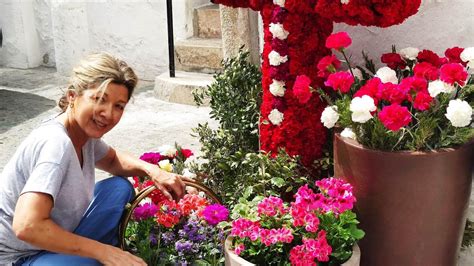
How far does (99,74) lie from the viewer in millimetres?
2320

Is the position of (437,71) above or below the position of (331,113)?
above

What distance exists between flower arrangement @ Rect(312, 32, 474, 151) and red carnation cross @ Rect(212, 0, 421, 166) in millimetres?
220

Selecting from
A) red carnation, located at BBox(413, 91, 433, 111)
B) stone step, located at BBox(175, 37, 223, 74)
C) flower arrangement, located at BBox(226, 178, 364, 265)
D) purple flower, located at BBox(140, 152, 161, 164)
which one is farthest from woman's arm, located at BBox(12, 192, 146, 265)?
stone step, located at BBox(175, 37, 223, 74)

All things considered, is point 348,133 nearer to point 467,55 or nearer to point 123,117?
point 467,55

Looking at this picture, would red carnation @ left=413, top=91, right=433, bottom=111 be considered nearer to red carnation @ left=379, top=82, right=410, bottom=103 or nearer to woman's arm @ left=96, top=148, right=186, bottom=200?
red carnation @ left=379, top=82, right=410, bottom=103

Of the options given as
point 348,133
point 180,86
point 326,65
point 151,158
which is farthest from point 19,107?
point 348,133

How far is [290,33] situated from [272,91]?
284 mm

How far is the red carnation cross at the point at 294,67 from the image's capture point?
2.82m

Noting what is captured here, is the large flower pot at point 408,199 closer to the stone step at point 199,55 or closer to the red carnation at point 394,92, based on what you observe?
the red carnation at point 394,92

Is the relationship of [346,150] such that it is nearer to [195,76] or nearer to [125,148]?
[125,148]

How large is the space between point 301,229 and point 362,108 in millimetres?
499

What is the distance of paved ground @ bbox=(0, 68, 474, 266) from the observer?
16.2 feet

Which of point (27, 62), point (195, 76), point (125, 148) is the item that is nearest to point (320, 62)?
point (125, 148)

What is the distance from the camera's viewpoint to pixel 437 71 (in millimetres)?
2541
